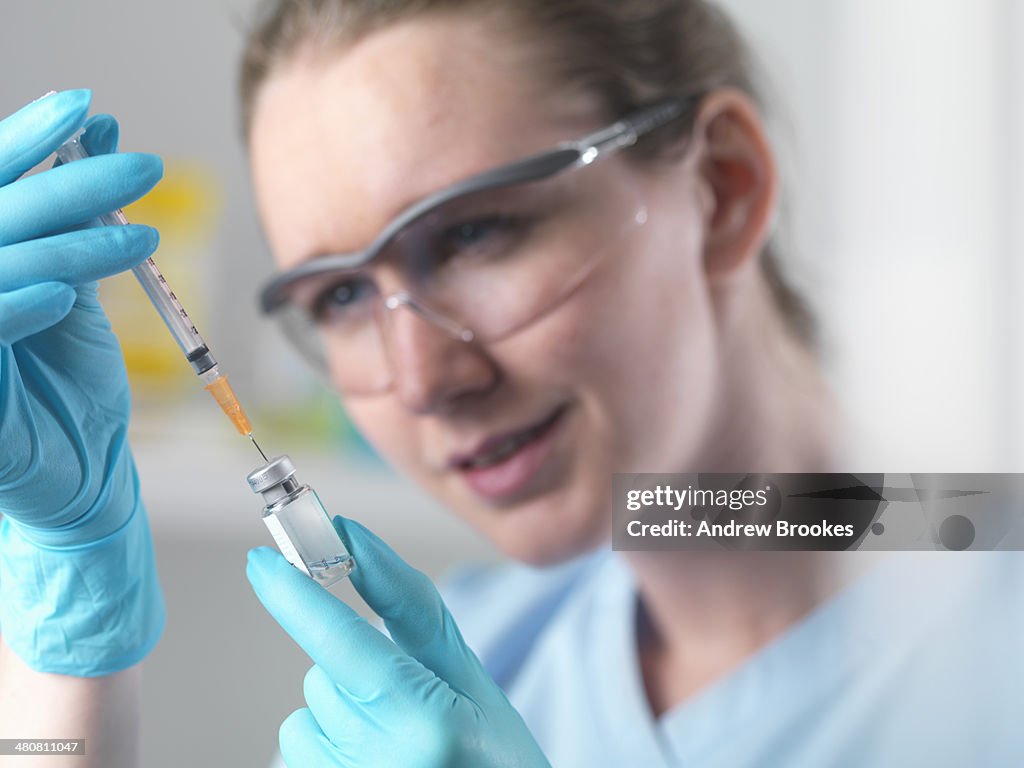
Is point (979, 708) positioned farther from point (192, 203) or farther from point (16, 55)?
point (16, 55)

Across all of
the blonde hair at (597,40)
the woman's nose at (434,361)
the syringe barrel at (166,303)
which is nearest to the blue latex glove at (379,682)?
the syringe barrel at (166,303)

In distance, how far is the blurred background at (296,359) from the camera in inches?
41.9

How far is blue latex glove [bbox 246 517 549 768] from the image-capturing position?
653mm

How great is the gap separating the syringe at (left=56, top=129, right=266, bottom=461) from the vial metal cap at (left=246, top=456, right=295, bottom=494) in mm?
61

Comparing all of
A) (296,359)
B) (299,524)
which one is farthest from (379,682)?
(296,359)

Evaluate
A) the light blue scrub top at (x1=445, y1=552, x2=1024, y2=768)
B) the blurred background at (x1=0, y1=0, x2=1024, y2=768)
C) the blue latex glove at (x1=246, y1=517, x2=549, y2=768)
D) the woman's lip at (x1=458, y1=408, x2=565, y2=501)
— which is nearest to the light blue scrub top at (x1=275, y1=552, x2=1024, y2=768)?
the light blue scrub top at (x1=445, y1=552, x2=1024, y2=768)

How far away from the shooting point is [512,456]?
3.29 ft

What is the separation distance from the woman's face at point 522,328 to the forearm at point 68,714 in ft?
1.21

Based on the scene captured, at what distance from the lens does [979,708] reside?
36.1 inches

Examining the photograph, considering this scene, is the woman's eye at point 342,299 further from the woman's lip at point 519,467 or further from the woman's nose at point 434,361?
the woman's lip at point 519,467

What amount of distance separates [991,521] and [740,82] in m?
0.53

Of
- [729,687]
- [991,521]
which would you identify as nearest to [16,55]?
[729,687]

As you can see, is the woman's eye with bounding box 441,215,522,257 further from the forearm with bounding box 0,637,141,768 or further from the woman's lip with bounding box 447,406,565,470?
the forearm with bounding box 0,637,141,768

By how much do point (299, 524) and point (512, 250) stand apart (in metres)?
0.37
